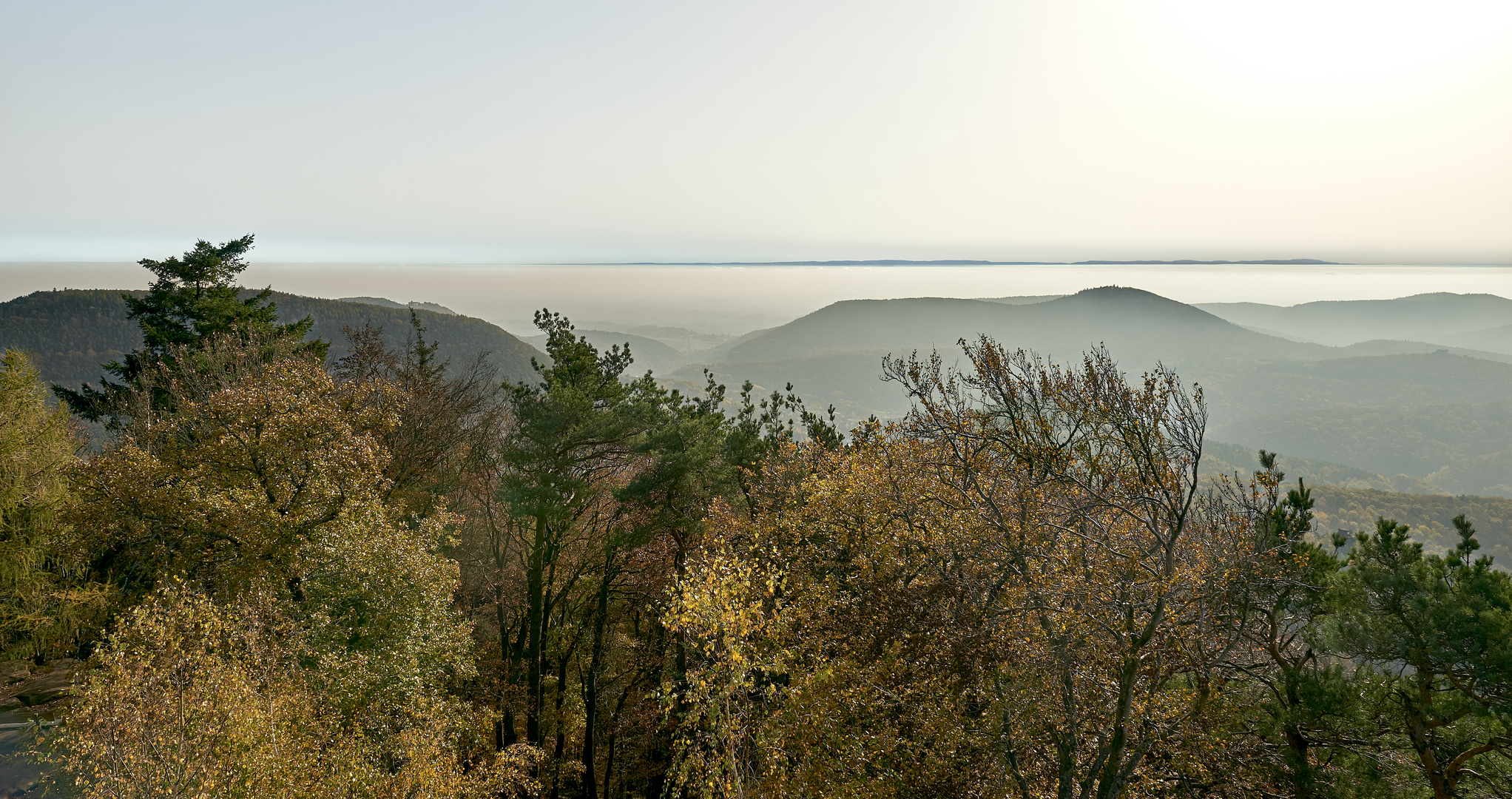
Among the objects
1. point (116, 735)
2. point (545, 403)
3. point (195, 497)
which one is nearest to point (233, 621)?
point (195, 497)

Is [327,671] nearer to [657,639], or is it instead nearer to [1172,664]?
[657,639]

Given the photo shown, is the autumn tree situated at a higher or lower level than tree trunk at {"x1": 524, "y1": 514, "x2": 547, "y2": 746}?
higher

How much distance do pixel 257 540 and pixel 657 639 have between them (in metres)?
15.2

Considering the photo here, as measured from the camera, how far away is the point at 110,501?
58.2ft

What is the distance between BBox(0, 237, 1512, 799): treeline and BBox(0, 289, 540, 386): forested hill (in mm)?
95336

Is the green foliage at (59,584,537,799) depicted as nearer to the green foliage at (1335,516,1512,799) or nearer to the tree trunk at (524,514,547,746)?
the tree trunk at (524,514,547,746)

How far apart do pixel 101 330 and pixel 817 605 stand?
200 metres

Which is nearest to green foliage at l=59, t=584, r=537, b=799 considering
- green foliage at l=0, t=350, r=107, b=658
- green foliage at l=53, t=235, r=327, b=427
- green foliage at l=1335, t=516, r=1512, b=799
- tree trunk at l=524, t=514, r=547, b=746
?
tree trunk at l=524, t=514, r=547, b=746

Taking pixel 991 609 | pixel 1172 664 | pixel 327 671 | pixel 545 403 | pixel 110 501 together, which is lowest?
pixel 327 671

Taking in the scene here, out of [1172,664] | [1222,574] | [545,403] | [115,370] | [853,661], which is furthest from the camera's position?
[115,370]

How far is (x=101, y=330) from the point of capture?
145000 millimetres

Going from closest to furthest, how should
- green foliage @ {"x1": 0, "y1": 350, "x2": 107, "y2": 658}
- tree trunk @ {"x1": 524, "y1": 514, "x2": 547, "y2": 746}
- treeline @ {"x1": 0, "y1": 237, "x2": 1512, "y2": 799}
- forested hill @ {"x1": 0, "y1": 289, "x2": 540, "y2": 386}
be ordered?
treeline @ {"x1": 0, "y1": 237, "x2": 1512, "y2": 799} → green foliage @ {"x1": 0, "y1": 350, "x2": 107, "y2": 658} → tree trunk @ {"x1": 524, "y1": 514, "x2": 547, "y2": 746} → forested hill @ {"x1": 0, "y1": 289, "x2": 540, "y2": 386}

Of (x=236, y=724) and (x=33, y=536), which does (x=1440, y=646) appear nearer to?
(x=236, y=724)

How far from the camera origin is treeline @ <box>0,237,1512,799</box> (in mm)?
11734
